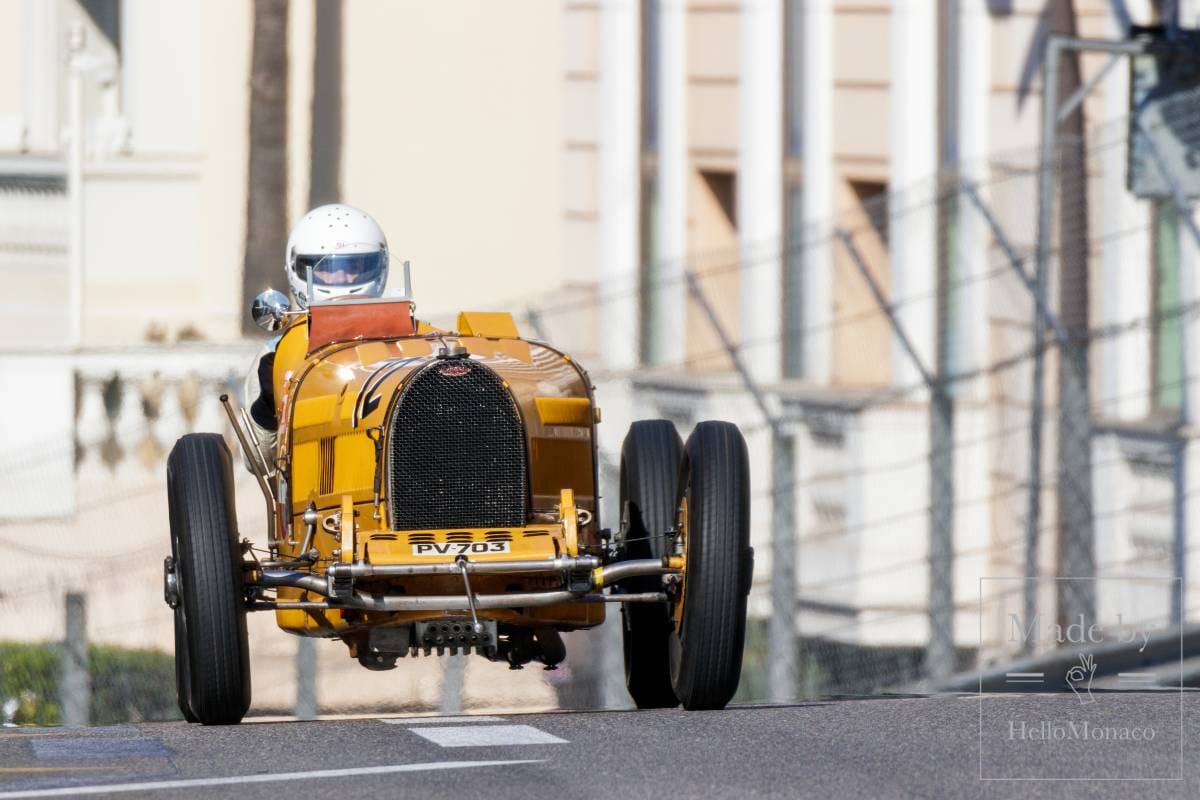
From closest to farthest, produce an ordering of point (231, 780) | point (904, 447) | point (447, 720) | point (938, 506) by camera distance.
→ point (231, 780) < point (447, 720) < point (938, 506) < point (904, 447)

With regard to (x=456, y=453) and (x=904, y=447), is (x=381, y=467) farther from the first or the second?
(x=904, y=447)

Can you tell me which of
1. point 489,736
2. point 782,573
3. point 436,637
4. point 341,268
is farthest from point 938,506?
point 489,736

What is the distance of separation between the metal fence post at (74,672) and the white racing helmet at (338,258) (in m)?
5.17

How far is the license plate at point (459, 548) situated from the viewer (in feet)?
35.1

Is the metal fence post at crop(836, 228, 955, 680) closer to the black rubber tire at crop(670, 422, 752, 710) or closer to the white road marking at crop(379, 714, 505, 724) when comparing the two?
the white road marking at crop(379, 714, 505, 724)

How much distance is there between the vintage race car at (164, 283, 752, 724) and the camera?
424 inches

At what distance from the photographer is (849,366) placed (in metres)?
16.7

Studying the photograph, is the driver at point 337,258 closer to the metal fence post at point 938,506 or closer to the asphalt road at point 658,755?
the asphalt road at point 658,755

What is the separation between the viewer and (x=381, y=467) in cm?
1094

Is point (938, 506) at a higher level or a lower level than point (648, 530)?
higher

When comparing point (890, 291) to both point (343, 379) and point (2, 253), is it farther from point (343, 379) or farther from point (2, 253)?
point (2, 253)

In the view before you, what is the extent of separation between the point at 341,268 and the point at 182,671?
68.5 inches

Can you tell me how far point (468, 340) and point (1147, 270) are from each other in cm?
533

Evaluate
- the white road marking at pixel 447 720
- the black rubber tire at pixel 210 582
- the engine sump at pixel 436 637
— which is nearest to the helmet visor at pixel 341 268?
the black rubber tire at pixel 210 582
